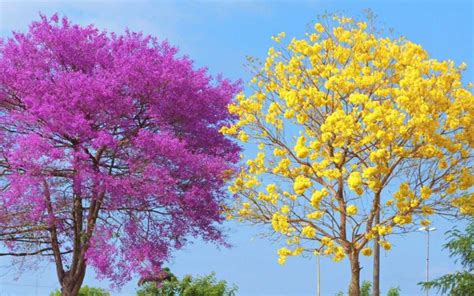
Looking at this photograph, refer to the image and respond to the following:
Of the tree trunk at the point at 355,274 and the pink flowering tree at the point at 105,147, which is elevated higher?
the pink flowering tree at the point at 105,147

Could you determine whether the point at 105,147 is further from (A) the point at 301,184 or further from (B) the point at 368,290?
(B) the point at 368,290

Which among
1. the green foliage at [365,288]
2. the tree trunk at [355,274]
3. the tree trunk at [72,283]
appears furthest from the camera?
the green foliage at [365,288]

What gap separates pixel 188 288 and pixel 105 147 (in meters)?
5.59

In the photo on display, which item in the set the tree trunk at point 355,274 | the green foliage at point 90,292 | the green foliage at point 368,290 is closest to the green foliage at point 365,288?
the green foliage at point 368,290

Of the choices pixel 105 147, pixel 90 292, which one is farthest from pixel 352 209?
pixel 90 292

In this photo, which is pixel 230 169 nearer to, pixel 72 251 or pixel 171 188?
pixel 171 188

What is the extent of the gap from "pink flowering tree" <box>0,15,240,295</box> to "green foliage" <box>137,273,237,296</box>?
396cm

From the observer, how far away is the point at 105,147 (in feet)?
41.9

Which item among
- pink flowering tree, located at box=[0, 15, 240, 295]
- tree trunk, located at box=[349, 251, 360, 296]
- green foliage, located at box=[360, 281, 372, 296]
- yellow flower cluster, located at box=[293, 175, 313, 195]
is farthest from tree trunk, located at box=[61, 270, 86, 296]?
green foliage, located at box=[360, 281, 372, 296]

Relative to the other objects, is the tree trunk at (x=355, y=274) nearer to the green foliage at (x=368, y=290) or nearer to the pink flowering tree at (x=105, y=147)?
the pink flowering tree at (x=105, y=147)

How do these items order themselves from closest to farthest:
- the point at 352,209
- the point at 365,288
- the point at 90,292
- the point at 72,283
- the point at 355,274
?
the point at 352,209
the point at 355,274
the point at 72,283
the point at 90,292
the point at 365,288

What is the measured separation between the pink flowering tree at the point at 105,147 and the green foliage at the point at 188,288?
396 centimetres

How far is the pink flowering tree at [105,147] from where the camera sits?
12.2m

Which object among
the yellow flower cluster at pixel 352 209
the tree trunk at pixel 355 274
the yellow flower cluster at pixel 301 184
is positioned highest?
the yellow flower cluster at pixel 301 184
